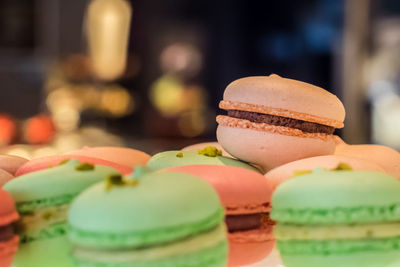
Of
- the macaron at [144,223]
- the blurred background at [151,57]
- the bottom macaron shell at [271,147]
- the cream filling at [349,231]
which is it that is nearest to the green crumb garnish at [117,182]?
the macaron at [144,223]

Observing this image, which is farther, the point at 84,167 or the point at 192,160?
the point at 192,160

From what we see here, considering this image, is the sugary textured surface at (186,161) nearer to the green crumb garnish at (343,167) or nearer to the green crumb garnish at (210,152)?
the green crumb garnish at (210,152)

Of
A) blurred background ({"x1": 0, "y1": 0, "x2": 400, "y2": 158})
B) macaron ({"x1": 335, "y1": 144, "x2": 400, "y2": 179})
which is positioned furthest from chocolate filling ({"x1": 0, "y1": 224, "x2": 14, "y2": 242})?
blurred background ({"x1": 0, "y1": 0, "x2": 400, "y2": 158})

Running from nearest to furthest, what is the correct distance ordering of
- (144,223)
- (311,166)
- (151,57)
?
1. (144,223)
2. (311,166)
3. (151,57)

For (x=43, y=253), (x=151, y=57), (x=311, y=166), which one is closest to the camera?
(x=43, y=253)

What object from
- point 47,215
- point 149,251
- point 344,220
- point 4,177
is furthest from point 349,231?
point 4,177

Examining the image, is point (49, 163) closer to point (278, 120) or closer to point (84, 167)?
point (84, 167)
